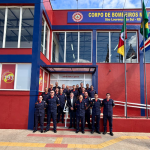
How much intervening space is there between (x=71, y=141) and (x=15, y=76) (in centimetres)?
432

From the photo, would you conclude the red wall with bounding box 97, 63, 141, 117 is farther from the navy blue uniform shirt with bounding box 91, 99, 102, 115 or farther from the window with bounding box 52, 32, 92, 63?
the navy blue uniform shirt with bounding box 91, 99, 102, 115

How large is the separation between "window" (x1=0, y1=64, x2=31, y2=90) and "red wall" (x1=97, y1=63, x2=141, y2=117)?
4.87m

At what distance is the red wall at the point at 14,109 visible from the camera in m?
7.02

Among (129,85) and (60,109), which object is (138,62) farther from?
(60,109)

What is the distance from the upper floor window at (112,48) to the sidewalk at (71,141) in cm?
549

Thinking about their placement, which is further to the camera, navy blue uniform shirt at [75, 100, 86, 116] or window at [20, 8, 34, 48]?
window at [20, 8, 34, 48]

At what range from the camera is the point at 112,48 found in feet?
35.0

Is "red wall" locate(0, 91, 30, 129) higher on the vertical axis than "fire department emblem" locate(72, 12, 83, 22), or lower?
lower

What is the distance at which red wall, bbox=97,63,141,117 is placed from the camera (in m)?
9.84

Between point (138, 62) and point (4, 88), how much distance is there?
28.0 ft

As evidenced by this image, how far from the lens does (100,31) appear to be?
427 inches

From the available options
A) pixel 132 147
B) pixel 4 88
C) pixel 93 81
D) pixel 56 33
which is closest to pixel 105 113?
pixel 132 147

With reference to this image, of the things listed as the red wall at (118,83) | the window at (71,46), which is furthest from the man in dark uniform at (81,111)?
the window at (71,46)

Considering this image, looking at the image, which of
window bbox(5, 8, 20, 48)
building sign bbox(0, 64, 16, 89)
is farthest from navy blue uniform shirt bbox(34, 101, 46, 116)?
window bbox(5, 8, 20, 48)
